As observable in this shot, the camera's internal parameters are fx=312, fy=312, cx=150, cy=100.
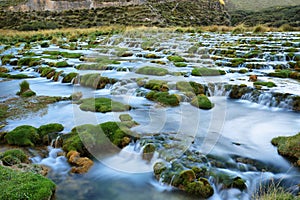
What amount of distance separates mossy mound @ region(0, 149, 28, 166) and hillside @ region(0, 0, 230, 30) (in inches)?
1830

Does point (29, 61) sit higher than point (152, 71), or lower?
lower

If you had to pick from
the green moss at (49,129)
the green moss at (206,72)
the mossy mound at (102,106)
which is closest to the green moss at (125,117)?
the mossy mound at (102,106)

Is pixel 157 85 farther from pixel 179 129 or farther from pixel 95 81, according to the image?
pixel 179 129

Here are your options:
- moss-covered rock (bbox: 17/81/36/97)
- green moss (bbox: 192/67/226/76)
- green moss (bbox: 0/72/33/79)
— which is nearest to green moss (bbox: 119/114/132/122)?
moss-covered rock (bbox: 17/81/36/97)

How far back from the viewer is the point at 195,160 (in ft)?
24.3

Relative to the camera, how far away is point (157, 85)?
14.1 m

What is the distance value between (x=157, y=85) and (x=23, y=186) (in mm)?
9231

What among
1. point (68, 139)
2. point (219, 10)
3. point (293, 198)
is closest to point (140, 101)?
point (68, 139)

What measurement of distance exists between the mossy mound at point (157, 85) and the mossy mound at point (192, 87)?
58 centimetres

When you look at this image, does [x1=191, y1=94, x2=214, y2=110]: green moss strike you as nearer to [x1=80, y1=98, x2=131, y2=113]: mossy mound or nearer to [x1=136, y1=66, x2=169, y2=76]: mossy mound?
[x1=80, y1=98, x2=131, y2=113]: mossy mound

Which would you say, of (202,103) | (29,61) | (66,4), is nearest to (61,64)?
(29,61)

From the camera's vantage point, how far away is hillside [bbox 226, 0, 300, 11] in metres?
80.6

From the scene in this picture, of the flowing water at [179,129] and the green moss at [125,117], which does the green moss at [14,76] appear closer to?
the flowing water at [179,129]

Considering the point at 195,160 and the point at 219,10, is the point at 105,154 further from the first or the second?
the point at 219,10
